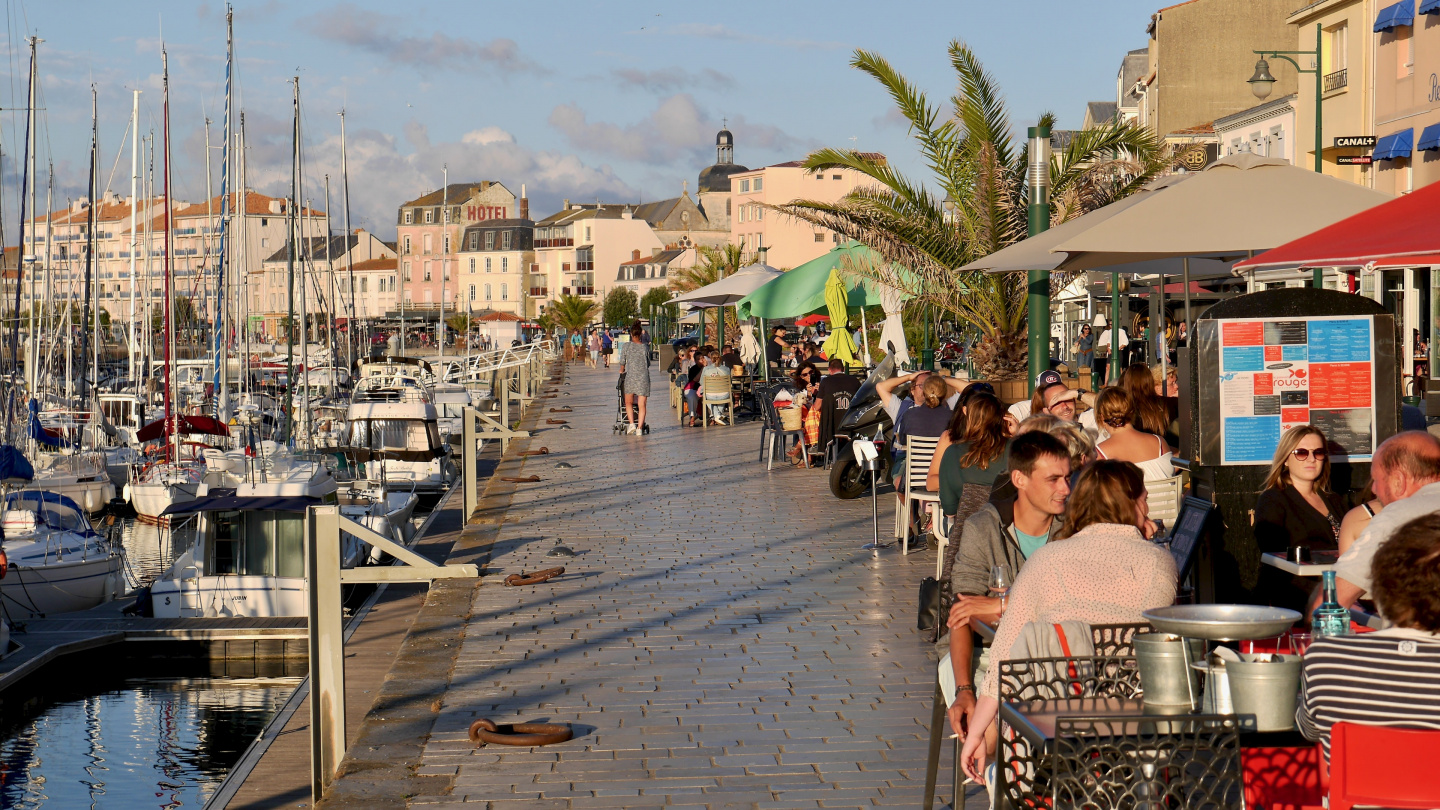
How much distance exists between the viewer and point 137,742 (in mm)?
13625

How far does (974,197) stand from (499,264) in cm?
13901

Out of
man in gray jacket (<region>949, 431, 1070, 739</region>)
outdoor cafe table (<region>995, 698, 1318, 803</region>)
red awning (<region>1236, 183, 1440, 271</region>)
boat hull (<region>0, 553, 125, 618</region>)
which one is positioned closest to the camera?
outdoor cafe table (<region>995, 698, 1318, 803</region>)

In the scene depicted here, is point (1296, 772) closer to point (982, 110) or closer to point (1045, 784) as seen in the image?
point (1045, 784)

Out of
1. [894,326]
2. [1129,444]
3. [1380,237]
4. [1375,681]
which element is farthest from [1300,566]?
[894,326]

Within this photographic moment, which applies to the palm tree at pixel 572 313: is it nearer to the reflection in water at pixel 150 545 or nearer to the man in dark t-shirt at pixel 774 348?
the man in dark t-shirt at pixel 774 348

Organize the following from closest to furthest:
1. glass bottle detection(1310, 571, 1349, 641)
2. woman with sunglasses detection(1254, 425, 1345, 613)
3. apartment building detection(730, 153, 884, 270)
→ glass bottle detection(1310, 571, 1349, 641)
woman with sunglasses detection(1254, 425, 1345, 613)
apartment building detection(730, 153, 884, 270)

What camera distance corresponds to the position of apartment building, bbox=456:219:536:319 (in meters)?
154

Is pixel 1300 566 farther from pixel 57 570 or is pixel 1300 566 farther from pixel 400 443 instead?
pixel 400 443

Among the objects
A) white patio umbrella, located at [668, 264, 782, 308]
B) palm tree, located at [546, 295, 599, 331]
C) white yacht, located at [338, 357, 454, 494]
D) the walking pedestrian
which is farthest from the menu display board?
palm tree, located at [546, 295, 599, 331]

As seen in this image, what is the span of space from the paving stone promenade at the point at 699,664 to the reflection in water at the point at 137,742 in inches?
129

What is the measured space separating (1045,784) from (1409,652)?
924mm

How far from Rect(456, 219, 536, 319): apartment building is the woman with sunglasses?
14923 centimetres

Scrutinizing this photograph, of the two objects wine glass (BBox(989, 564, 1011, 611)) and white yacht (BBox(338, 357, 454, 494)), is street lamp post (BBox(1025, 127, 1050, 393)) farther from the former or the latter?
white yacht (BBox(338, 357, 454, 494))

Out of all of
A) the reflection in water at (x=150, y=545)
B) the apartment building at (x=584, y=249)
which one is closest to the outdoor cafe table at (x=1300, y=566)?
the reflection in water at (x=150, y=545)
